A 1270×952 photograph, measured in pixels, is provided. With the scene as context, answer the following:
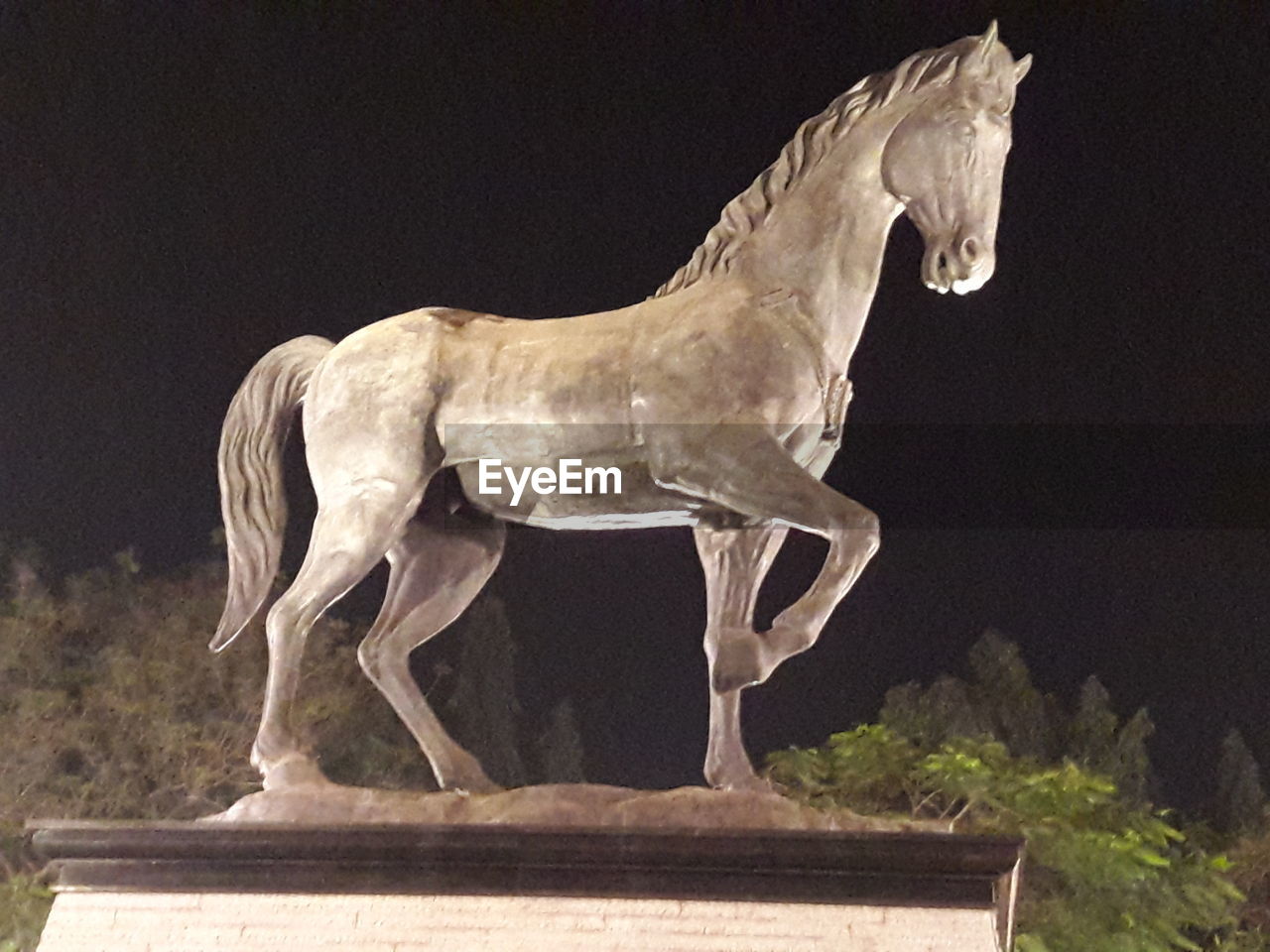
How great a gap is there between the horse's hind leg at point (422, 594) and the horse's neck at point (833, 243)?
138 centimetres

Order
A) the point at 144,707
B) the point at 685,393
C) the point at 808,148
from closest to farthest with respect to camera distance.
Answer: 1. the point at 685,393
2. the point at 808,148
3. the point at 144,707

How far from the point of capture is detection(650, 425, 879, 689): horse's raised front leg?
16.5 ft

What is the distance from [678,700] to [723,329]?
697 centimetres

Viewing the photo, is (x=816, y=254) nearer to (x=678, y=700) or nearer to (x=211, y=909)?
(x=211, y=909)

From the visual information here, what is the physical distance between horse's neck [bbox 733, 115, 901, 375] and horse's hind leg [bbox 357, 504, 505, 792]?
1.38 m

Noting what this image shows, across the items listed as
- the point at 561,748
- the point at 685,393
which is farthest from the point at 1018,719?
the point at 685,393

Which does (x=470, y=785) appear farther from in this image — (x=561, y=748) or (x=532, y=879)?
(x=561, y=748)

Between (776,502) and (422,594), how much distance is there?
1.45m

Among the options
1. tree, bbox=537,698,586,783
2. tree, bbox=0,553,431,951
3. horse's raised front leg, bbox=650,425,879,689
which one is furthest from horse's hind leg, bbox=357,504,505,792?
tree, bbox=0,553,431,951

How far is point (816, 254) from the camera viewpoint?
18.0ft

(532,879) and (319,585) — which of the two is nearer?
(532,879)

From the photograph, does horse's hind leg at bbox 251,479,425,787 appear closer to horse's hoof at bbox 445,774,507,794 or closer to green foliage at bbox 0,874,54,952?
horse's hoof at bbox 445,774,507,794

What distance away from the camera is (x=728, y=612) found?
554cm

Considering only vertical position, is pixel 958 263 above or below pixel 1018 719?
above
